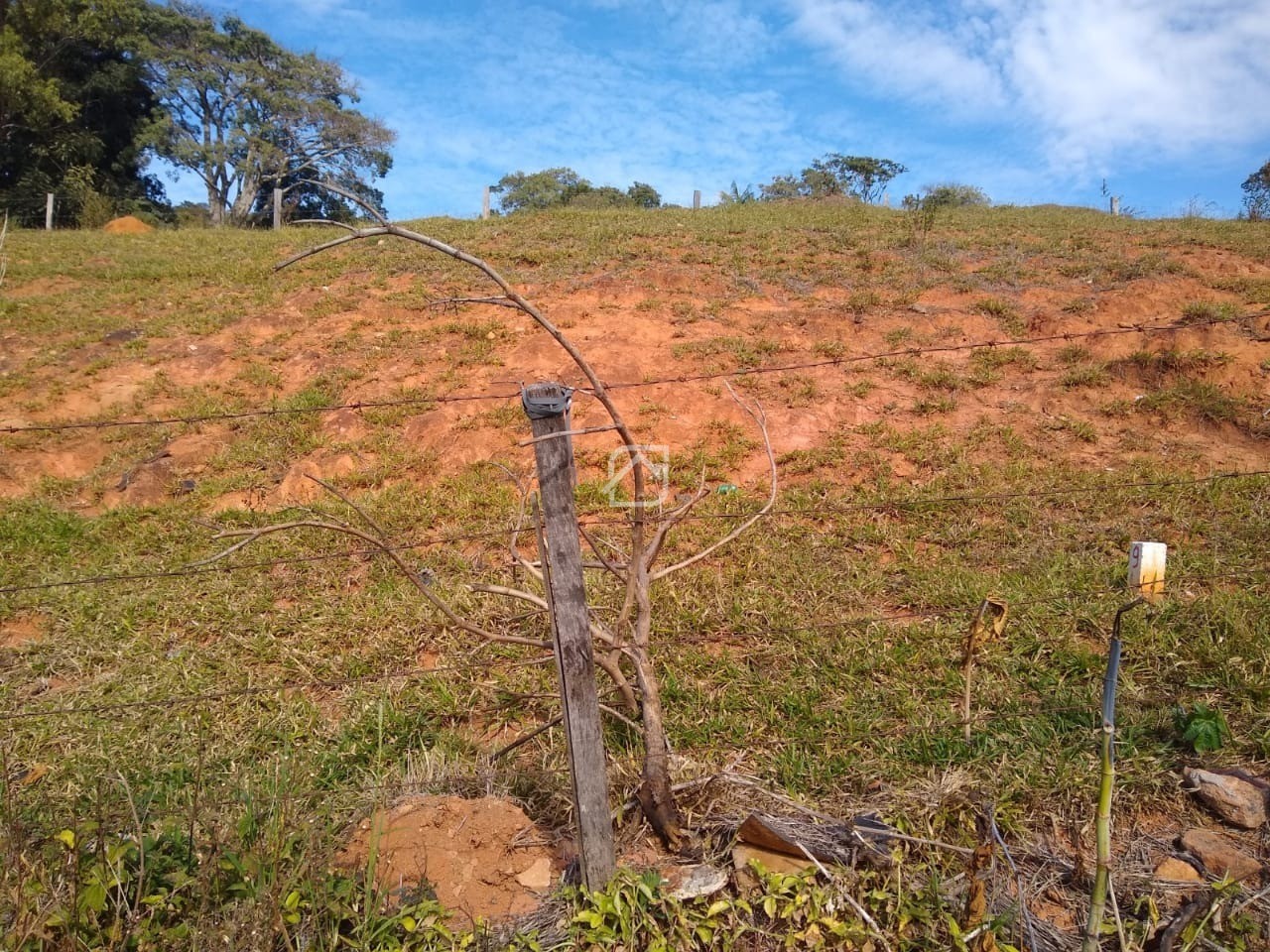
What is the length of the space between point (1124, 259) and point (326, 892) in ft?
29.2

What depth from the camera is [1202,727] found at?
241 cm

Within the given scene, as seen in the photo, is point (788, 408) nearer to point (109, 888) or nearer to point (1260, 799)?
point (1260, 799)

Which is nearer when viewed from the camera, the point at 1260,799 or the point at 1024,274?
the point at 1260,799

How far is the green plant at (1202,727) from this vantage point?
2.38 metres

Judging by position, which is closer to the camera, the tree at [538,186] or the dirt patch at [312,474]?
the dirt patch at [312,474]

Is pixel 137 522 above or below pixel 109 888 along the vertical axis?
above

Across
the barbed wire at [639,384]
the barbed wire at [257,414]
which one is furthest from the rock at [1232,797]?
the barbed wire at [257,414]

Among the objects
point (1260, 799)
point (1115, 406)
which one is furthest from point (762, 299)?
point (1260, 799)

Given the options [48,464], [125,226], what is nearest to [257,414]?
[48,464]

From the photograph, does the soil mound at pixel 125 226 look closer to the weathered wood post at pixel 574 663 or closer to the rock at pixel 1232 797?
the weathered wood post at pixel 574 663

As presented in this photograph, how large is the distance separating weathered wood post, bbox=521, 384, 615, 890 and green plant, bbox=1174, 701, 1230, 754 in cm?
192

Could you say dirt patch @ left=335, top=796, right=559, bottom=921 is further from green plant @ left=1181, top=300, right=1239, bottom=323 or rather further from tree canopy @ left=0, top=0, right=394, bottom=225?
tree canopy @ left=0, top=0, right=394, bottom=225

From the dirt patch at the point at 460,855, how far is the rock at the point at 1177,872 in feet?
5.16

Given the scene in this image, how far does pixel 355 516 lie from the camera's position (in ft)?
15.5
